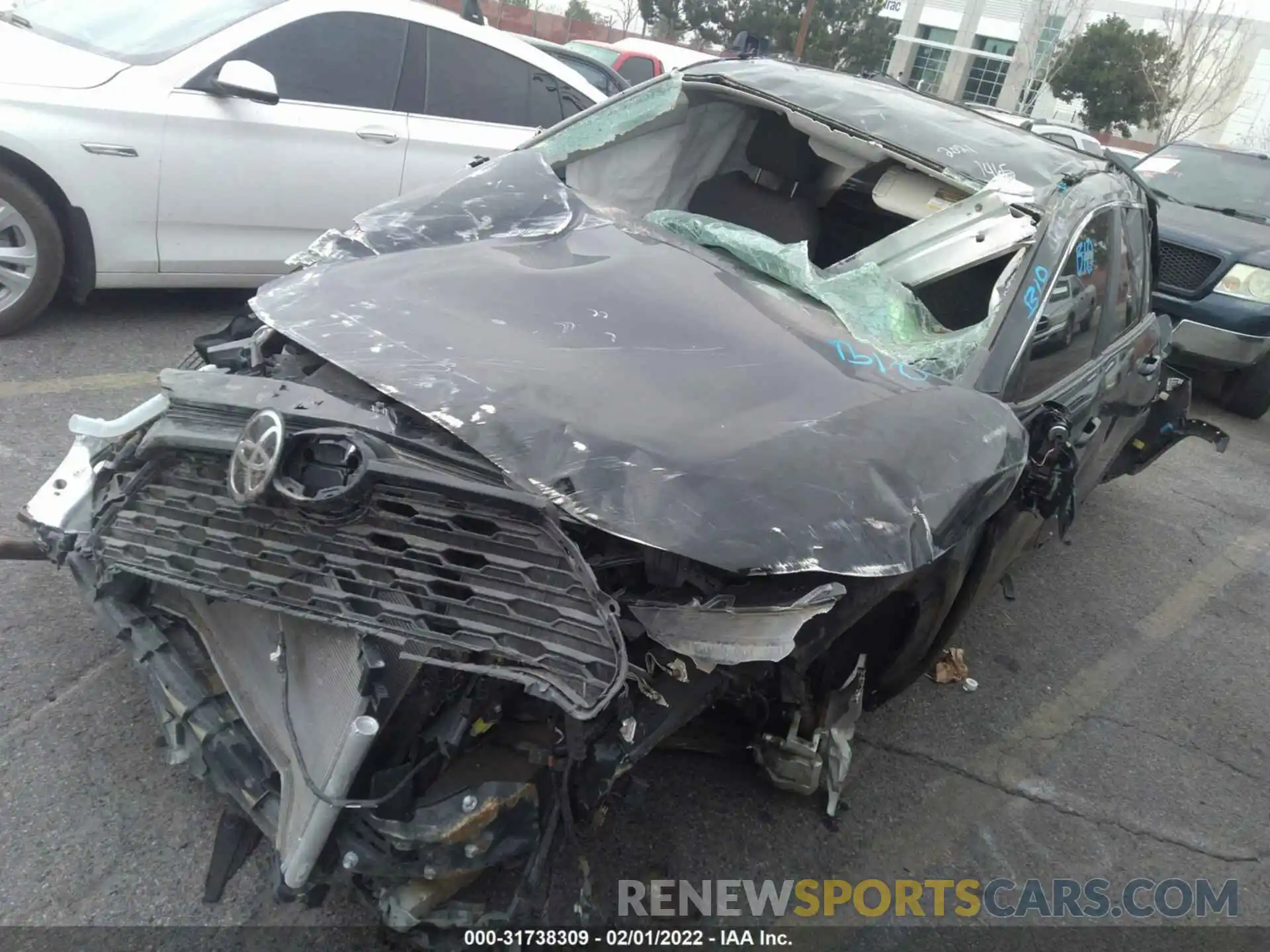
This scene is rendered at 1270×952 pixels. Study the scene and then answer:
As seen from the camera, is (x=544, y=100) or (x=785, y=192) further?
(x=544, y=100)

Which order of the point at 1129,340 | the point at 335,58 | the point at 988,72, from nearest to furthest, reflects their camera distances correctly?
the point at 1129,340, the point at 335,58, the point at 988,72

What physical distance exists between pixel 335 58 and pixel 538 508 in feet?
12.1

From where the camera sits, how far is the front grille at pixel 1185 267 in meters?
6.91

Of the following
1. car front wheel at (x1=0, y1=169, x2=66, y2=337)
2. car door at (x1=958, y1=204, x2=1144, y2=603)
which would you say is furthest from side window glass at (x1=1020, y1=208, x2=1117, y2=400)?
car front wheel at (x1=0, y1=169, x2=66, y2=337)

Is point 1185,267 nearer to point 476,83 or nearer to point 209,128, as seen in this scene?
point 476,83

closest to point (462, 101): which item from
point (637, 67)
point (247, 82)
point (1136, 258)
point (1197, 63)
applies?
point (247, 82)

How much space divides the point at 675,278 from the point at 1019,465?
1032 mm

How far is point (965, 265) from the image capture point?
9.49 feet

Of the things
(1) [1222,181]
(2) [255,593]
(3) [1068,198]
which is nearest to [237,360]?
(2) [255,593]

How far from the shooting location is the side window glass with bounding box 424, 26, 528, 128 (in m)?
4.91

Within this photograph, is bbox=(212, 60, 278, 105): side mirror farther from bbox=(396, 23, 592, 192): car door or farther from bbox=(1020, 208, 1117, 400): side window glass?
bbox=(1020, 208, 1117, 400): side window glass

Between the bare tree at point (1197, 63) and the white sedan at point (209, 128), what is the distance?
93.8 ft

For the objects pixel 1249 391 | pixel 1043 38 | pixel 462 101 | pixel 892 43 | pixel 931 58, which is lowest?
pixel 1249 391

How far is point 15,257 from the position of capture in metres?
3.93
